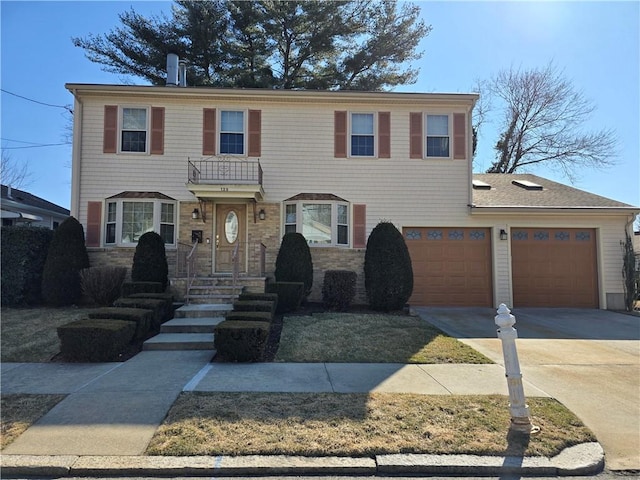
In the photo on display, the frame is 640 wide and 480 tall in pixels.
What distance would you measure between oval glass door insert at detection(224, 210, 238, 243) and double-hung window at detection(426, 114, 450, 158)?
640 cm

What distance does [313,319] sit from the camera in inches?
366

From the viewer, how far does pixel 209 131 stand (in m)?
12.2

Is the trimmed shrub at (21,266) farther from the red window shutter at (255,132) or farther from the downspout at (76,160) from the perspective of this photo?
the red window shutter at (255,132)

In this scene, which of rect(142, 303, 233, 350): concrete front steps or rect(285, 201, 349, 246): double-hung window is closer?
rect(142, 303, 233, 350): concrete front steps

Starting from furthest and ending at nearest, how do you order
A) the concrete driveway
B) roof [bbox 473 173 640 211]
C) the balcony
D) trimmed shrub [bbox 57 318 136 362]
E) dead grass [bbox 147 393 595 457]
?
roof [bbox 473 173 640 211], the balcony, trimmed shrub [bbox 57 318 136 362], the concrete driveway, dead grass [bbox 147 393 595 457]

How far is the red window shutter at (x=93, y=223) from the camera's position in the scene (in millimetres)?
11758

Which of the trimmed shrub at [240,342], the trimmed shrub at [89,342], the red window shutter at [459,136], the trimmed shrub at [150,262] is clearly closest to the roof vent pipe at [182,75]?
the trimmed shrub at [150,262]

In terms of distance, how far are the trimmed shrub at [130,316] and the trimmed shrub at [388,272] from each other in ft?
19.1

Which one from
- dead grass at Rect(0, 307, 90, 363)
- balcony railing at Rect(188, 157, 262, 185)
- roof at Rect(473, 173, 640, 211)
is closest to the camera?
dead grass at Rect(0, 307, 90, 363)

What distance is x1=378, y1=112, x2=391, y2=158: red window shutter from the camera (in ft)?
41.0

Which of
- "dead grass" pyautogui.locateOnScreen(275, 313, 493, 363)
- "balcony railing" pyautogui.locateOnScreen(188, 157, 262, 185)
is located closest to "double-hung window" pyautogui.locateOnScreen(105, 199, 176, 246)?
"balcony railing" pyautogui.locateOnScreen(188, 157, 262, 185)

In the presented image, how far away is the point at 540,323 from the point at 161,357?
28.9 feet

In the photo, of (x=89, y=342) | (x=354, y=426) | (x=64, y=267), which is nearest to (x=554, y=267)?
(x=354, y=426)

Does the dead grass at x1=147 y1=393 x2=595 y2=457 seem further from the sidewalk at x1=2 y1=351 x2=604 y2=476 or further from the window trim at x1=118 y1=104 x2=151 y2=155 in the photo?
the window trim at x1=118 y1=104 x2=151 y2=155
